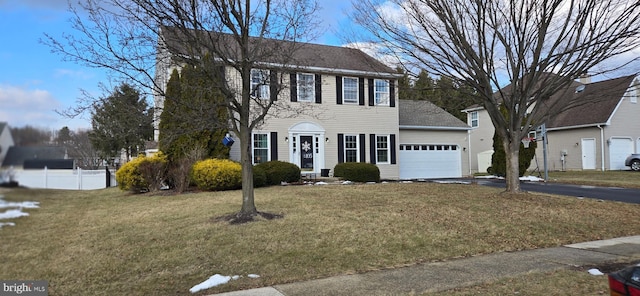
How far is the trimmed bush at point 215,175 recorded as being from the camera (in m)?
14.8

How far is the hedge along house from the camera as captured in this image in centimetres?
2008

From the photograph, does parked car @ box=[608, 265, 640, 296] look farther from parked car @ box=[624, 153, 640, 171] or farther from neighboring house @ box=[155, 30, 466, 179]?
parked car @ box=[624, 153, 640, 171]

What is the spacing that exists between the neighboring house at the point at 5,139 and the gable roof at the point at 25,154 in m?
0.02

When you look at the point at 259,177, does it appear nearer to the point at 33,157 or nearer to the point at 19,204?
the point at 19,204

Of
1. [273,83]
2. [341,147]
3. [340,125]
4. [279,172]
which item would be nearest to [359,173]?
[341,147]

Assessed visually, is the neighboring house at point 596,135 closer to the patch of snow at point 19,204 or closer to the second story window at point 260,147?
the second story window at point 260,147

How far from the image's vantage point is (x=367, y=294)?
5371mm

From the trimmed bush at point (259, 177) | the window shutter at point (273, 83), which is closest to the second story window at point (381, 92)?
the trimmed bush at point (259, 177)

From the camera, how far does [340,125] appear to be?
21656 millimetres

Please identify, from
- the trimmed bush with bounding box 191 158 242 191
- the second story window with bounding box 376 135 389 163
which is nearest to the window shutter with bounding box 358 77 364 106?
the second story window with bounding box 376 135 389 163

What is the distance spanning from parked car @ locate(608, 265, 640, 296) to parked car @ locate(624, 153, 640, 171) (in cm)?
2997

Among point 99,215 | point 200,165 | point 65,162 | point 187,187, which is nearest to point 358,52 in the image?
point 200,165

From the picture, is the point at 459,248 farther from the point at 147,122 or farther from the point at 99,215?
the point at 99,215

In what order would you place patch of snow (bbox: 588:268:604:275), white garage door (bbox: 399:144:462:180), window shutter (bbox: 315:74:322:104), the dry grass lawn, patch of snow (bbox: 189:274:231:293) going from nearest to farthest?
patch of snow (bbox: 189:274:231:293) → patch of snow (bbox: 588:268:604:275) → the dry grass lawn → window shutter (bbox: 315:74:322:104) → white garage door (bbox: 399:144:462:180)
